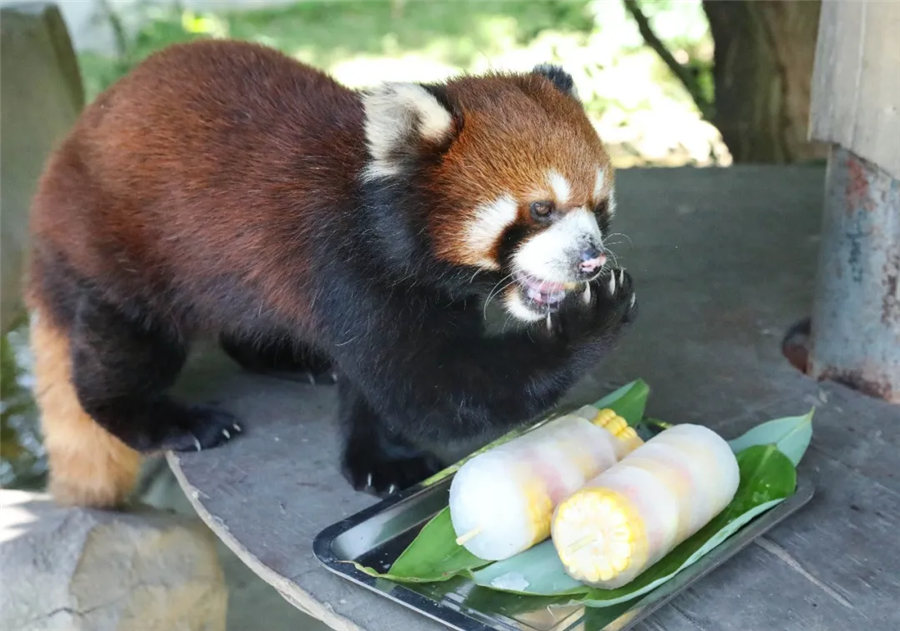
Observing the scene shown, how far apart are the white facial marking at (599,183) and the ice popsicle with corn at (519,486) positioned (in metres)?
0.47

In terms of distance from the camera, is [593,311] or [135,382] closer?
[593,311]

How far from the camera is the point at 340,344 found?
186 cm

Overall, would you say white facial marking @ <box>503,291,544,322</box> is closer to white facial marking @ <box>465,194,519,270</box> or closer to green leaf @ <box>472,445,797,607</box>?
white facial marking @ <box>465,194,519,270</box>

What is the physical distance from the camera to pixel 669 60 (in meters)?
5.19

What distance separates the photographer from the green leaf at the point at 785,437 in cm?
199

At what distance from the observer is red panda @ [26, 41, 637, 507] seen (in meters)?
1.70

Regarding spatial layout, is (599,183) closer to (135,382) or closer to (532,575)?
(532,575)

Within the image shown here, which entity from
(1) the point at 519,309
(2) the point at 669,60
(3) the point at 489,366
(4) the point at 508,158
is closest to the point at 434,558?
(3) the point at 489,366

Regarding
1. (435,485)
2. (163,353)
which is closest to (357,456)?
(435,485)

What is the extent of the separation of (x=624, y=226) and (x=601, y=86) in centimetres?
355

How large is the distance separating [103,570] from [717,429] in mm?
1565

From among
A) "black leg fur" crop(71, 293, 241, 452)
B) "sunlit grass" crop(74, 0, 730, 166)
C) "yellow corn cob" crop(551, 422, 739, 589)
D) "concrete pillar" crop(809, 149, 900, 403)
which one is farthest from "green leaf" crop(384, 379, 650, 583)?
"sunlit grass" crop(74, 0, 730, 166)

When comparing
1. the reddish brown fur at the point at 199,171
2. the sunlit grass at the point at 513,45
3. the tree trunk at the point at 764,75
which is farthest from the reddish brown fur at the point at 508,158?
the tree trunk at the point at 764,75

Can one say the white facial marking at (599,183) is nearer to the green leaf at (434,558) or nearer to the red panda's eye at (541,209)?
the red panda's eye at (541,209)
